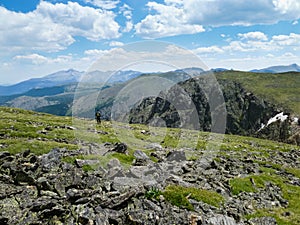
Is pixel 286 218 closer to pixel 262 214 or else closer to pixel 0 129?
pixel 262 214

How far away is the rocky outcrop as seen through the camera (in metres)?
13.9

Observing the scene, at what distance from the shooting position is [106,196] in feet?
51.9

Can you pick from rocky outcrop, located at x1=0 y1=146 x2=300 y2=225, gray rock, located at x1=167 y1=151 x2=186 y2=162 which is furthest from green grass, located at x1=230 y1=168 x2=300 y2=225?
gray rock, located at x1=167 y1=151 x2=186 y2=162

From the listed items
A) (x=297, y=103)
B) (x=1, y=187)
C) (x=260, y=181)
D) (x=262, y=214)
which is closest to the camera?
(x=1, y=187)

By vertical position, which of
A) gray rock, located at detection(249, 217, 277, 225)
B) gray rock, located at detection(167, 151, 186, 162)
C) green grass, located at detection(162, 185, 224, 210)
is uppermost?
green grass, located at detection(162, 185, 224, 210)

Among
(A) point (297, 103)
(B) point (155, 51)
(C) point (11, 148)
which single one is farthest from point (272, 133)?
(C) point (11, 148)

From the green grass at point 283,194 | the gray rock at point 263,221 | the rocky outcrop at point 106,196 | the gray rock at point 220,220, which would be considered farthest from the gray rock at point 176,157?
the gray rock at point 220,220

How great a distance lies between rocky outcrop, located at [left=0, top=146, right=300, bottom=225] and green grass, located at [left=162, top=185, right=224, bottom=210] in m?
0.27

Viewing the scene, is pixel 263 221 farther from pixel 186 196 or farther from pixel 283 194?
pixel 283 194

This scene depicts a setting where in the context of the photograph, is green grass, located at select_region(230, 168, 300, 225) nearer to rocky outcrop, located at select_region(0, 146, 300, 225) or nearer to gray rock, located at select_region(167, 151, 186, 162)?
rocky outcrop, located at select_region(0, 146, 300, 225)

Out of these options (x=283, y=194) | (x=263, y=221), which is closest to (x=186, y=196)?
(x=263, y=221)

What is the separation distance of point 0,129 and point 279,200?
34.4 meters

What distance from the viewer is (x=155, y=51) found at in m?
31.5

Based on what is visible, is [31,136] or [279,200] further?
[31,136]
